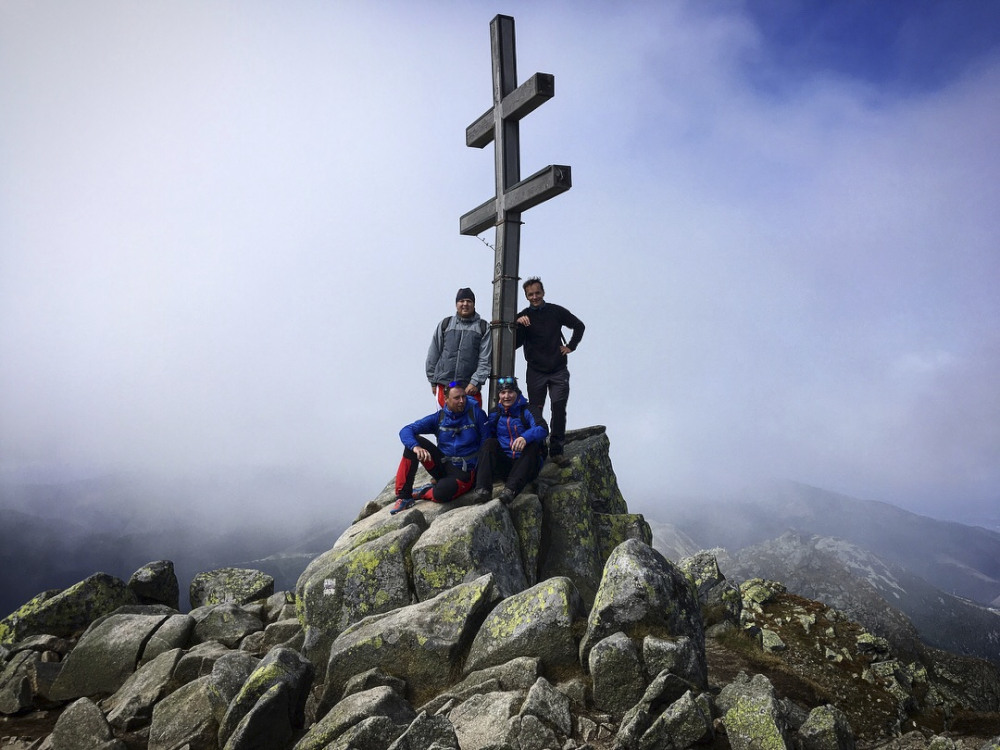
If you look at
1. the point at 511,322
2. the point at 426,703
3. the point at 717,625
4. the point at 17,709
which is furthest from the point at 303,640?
the point at 717,625

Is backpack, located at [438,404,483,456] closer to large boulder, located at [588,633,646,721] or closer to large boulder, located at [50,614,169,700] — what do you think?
large boulder, located at [588,633,646,721]

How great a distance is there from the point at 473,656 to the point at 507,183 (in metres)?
12.2

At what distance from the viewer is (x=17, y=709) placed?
12195 mm

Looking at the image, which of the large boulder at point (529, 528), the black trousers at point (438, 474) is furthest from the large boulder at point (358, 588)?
the large boulder at point (529, 528)

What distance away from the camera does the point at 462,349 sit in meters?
15.1

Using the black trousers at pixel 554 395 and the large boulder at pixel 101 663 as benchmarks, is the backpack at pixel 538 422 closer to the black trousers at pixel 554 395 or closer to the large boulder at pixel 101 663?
the black trousers at pixel 554 395

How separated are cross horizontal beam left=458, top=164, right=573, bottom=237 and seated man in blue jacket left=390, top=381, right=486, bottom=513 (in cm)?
550

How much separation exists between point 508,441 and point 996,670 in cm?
2660

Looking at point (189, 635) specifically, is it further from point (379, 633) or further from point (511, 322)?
point (511, 322)

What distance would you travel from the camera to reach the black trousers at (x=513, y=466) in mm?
12484

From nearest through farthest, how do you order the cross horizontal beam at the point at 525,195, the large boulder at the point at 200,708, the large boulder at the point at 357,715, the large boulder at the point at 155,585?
the large boulder at the point at 357,715 → the large boulder at the point at 200,708 → the cross horizontal beam at the point at 525,195 → the large boulder at the point at 155,585

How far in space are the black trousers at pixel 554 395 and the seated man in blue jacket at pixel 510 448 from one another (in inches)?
42.0

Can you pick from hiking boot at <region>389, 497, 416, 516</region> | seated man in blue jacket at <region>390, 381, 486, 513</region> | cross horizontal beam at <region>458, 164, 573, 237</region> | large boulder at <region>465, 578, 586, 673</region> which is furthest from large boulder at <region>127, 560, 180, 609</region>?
cross horizontal beam at <region>458, 164, 573, 237</region>

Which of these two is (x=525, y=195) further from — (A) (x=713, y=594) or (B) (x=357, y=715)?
(A) (x=713, y=594)
